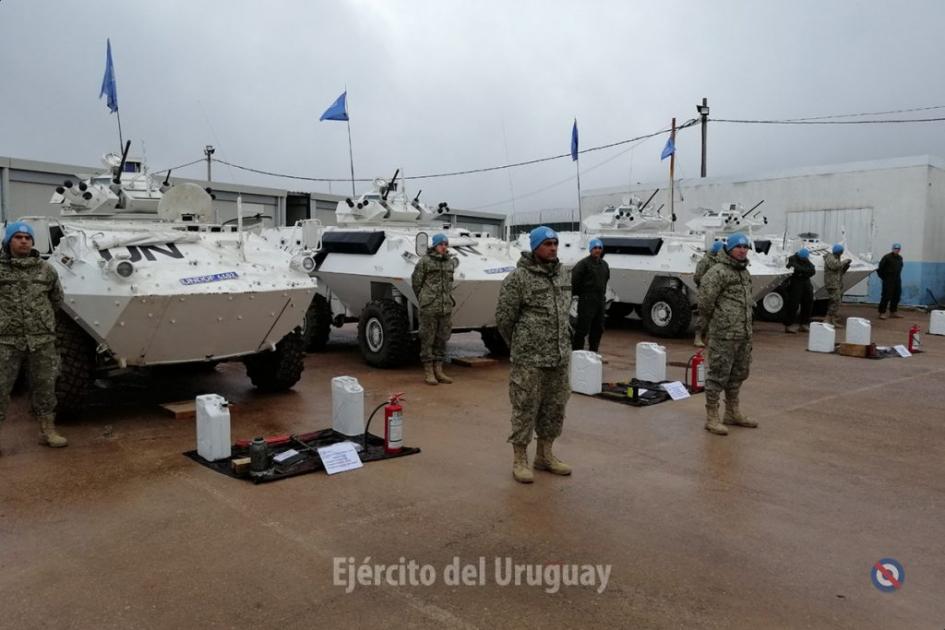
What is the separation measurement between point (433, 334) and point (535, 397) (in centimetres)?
396

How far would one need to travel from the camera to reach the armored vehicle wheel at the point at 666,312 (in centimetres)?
1277

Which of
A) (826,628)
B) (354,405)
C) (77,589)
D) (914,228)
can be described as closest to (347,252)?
(354,405)

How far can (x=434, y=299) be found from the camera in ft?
28.3

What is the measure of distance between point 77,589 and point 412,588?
1503 mm

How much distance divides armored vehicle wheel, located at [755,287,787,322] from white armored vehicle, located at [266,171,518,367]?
7828 millimetres

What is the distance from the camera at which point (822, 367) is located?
1017cm

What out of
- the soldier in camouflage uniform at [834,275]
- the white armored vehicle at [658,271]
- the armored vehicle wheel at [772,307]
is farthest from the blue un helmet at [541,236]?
the armored vehicle wheel at [772,307]

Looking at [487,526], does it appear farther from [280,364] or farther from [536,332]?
[280,364]

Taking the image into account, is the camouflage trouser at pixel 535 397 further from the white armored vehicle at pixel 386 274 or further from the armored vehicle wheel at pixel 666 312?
the armored vehicle wheel at pixel 666 312

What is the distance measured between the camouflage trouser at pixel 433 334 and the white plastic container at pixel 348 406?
9.08ft

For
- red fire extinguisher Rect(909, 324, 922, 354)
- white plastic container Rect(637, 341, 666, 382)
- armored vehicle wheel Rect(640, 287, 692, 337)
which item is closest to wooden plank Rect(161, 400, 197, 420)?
white plastic container Rect(637, 341, 666, 382)

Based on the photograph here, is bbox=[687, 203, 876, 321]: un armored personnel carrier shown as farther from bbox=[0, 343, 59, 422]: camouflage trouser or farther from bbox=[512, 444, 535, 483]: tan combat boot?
bbox=[0, 343, 59, 422]: camouflage trouser

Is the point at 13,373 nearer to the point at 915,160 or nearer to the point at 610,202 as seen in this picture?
the point at 915,160

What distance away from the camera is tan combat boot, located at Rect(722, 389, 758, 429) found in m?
6.63
